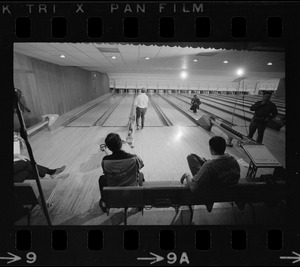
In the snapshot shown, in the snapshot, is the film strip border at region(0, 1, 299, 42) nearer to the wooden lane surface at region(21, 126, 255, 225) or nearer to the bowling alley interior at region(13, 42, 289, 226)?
the bowling alley interior at region(13, 42, 289, 226)

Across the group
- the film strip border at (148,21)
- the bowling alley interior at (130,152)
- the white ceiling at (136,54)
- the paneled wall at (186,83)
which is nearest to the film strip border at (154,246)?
the bowling alley interior at (130,152)

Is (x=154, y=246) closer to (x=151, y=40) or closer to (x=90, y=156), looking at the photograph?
(x=151, y=40)

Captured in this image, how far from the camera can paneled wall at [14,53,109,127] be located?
4.81 metres

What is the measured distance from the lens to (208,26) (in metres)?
2.23

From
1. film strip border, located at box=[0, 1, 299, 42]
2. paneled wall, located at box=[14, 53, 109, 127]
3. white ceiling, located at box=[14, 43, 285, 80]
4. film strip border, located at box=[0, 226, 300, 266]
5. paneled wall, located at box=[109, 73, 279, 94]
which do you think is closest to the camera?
film strip border, located at box=[0, 226, 300, 266]

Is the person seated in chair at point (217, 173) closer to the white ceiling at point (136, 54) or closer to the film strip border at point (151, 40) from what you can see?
the film strip border at point (151, 40)

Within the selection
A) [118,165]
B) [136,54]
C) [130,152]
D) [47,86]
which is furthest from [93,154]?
[47,86]

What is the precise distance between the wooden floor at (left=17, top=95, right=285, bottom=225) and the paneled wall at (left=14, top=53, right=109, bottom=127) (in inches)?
27.3

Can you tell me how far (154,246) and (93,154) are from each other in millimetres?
2043

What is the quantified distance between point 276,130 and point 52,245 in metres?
5.21

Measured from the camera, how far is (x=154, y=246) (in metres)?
2.14

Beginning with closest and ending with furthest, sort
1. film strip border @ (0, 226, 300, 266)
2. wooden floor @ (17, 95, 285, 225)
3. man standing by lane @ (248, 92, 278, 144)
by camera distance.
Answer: film strip border @ (0, 226, 300, 266) < wooden floor @ (17, 95, 285, 225) < man standing by lane @ (248, 92, 278, 144)

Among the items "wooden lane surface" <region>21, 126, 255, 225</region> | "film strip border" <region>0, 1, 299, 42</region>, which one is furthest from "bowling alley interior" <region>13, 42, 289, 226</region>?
"film strip border" <region>0, 1, 299, 42</region>

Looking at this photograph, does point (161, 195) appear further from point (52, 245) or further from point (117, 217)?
point (52, 245)
